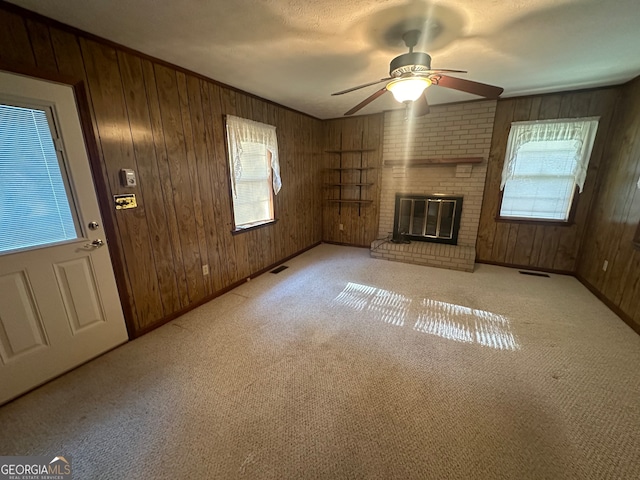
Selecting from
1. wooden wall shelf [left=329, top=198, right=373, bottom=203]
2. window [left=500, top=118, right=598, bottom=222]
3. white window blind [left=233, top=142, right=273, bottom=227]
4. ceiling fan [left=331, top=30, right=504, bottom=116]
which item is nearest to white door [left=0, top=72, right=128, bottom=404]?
white window blind [left=233, top=142, right=273, bottom=227]

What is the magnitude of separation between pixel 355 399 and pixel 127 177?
2.34 meters

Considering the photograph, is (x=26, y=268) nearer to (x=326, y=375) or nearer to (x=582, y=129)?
(x=326, y=375)

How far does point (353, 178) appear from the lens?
15.2 ft

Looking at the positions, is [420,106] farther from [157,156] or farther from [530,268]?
[530,268]

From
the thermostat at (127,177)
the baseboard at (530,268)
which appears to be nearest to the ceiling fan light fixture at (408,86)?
the thermostat at (127,177)

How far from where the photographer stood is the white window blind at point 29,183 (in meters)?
1.46

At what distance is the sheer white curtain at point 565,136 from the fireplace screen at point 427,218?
98 centimetres

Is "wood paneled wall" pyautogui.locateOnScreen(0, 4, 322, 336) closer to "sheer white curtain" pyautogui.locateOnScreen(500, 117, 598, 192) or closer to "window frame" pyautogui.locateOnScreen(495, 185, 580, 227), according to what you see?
"sheer white curtain" pyautogui.locateOnScreen(500, 117, 598, 192)

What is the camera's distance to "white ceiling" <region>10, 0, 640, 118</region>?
4.72 feet

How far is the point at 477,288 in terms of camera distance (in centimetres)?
303

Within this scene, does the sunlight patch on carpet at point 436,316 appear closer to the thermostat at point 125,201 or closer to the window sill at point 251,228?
the window sill at point 251,228

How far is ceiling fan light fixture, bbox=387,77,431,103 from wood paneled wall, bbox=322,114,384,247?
253cm

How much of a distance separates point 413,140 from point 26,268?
4521 millimetres

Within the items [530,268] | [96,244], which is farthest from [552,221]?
[96,244]
